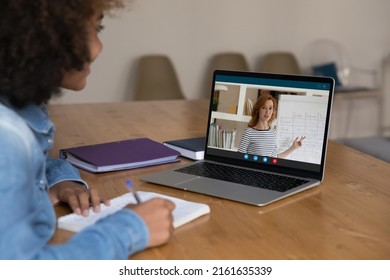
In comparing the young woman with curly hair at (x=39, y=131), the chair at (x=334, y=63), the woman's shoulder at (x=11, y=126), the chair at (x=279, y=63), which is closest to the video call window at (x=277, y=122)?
the young woman with curly hair at (x=39, y=131)

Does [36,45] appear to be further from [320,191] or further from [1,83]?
[320,191]

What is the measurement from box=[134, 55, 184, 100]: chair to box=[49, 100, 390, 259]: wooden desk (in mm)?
2355

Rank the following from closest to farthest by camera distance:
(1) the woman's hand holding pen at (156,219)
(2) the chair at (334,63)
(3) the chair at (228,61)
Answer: (1) the woman's hand holding pen at (156,219)
(3) the chair at (228,61)
(2) the chair at (334,63)

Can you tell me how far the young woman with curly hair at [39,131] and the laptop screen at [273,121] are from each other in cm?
46

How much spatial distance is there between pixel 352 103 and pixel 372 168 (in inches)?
137

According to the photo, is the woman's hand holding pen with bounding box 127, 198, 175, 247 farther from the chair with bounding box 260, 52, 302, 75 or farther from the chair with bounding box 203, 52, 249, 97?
the chair with bounding box 260, 52, 302, 75

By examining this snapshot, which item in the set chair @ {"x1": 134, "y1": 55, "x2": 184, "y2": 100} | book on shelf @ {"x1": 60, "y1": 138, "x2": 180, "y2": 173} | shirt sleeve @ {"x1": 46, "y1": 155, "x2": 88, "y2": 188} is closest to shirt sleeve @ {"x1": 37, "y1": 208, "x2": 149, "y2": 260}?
shirt sleeve @ {"x1": 46, "y1": 155, "x2": 88, "y2": 188}

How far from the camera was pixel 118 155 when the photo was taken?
5.44ft

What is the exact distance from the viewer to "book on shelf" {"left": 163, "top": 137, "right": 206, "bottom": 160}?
1674 millimetres

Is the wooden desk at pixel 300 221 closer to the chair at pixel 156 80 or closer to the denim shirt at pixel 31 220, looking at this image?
the denim shirt at pixel 31 220

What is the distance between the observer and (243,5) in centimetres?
448

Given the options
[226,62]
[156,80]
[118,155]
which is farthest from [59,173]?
[226,62]

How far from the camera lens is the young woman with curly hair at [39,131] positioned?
93cm

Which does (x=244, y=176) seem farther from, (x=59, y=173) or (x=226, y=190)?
(x=59, y=173)
